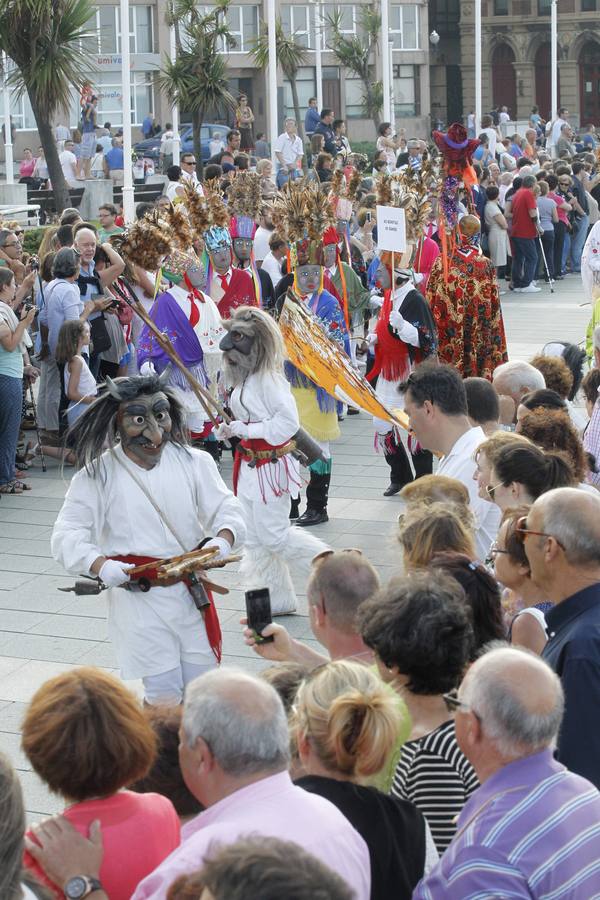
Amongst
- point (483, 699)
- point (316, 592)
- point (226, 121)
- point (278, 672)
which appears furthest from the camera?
point (226, 121)

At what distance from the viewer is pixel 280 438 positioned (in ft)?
24.4

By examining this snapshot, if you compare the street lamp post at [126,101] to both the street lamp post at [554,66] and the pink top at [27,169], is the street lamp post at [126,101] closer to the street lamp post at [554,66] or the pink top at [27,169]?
the pink top at [27,169]

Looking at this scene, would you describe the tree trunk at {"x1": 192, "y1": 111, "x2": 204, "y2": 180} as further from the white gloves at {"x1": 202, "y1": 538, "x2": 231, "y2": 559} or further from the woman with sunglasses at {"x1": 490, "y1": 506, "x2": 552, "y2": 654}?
the woman with sunglasses at {"x1": 490, "y1": 506, "x2": 552, "y2": 654}

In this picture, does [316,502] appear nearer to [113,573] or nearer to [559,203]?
[113,573]

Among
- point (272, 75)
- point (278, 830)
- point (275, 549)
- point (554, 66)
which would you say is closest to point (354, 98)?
point (554, 66)

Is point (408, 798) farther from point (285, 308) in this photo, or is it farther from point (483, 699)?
point (285, 308)

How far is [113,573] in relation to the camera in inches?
204

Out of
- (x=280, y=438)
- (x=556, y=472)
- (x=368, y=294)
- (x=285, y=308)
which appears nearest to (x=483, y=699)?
(x=556, y=472)

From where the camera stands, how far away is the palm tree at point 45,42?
65.3ft

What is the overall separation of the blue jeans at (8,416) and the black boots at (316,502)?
239cm

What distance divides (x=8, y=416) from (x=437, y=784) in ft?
23.7

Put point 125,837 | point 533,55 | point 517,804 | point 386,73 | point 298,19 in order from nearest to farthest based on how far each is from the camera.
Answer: point 517,804 → point 125,837 → point 386,73 → point 298,19 → point 533,55

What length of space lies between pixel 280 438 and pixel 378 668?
3.58m

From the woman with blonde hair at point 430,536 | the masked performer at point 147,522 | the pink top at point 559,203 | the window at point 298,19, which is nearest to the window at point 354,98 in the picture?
the window at point 298,19
